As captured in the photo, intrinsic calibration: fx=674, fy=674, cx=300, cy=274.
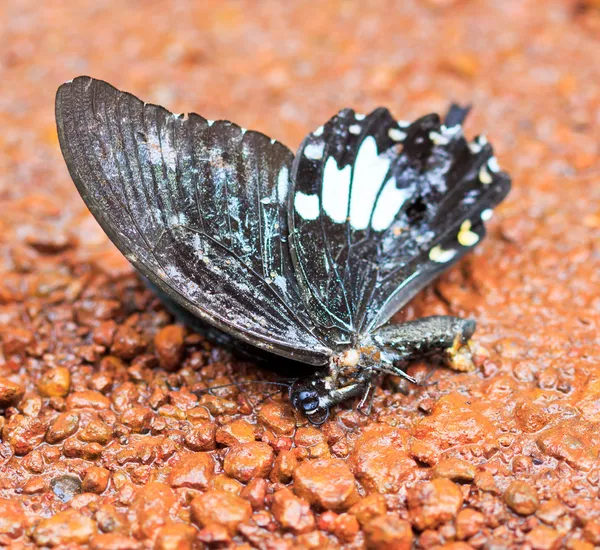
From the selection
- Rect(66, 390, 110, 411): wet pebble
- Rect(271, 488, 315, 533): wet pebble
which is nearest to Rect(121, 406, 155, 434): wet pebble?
Rect(66, 390, 110, 411): wet pebble

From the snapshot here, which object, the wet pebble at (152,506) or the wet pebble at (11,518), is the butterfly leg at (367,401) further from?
the wet pebble at (11,518)

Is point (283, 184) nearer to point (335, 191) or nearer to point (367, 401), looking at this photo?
point (335, 191)

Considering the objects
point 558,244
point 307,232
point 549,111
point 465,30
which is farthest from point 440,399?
point 465,30

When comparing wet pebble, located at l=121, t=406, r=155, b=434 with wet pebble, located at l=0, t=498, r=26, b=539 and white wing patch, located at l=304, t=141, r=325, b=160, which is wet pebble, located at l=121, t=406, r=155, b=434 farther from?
white wing patch, located at l=304, t=141, r=325, b=160

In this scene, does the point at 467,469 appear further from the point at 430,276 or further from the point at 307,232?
the point at 307,232

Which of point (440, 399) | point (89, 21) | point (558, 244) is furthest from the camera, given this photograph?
point (89, 21)

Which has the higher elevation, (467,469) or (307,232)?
(307,232)
